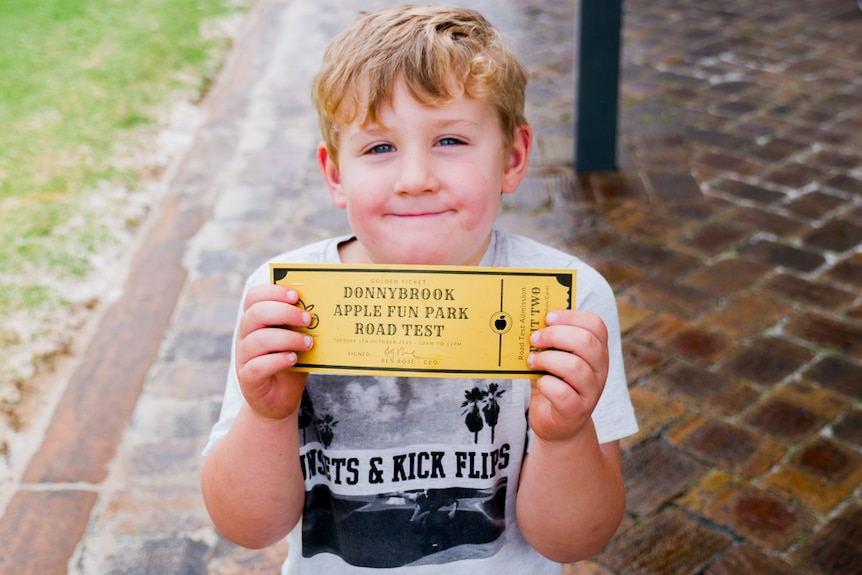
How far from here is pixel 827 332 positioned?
9.75 feet

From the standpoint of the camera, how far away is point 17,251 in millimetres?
3574

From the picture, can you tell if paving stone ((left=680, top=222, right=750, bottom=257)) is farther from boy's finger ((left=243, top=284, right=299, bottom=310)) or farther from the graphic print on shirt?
boy's finger ((left=243, top=284, right=299, bottom=310))

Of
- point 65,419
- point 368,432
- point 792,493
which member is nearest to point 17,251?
point 65,419

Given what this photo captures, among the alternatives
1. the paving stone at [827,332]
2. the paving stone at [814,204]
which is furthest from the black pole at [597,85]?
the paving stone at [827,332]

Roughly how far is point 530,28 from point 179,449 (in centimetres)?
412

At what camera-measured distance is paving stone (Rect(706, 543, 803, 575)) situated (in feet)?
7.07

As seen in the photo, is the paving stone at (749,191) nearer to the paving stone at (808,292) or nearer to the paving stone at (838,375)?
the paving stone at (808,292)

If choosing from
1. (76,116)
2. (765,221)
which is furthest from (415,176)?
(76,116)

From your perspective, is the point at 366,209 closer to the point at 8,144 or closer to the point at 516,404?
the point at 516,404

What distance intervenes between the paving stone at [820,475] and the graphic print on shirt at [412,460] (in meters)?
1.25

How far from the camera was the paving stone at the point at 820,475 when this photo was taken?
235 centimetres

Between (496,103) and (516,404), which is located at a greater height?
(496,103)

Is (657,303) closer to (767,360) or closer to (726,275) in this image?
(726,275)

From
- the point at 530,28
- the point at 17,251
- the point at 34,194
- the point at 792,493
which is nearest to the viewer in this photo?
the point at 792,493
